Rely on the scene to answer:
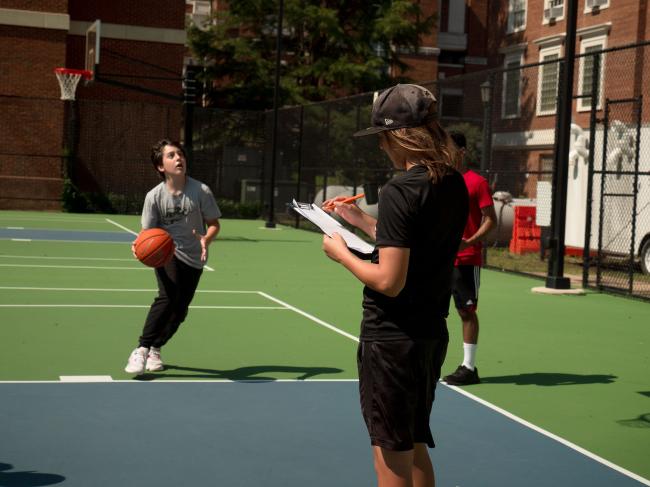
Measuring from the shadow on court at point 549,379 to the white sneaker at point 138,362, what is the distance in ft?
8.66

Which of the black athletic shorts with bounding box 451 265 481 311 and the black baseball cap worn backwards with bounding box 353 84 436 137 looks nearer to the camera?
the black baseball cap worn backwards with bounding box 353 84 436 137

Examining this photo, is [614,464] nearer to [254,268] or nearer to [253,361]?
[253,361]

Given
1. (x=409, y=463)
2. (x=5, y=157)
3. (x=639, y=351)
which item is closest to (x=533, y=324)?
(x=639, y=351)

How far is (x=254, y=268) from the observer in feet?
56.5

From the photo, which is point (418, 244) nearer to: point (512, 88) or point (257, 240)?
point (257, 240)

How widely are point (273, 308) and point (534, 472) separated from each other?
22.5 ft

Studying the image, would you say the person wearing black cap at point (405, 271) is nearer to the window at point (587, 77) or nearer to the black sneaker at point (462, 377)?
the black sneaker at point (462, 377)

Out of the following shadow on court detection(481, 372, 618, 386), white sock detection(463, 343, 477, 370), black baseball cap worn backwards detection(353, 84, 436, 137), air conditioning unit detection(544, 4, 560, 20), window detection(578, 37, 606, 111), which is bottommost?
shadow on court detection(481, 372, 618, 386)

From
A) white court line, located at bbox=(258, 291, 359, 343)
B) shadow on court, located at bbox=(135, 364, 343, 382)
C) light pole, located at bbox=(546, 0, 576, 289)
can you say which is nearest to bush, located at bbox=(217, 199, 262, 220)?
light pole, located at bbox=(546, 0, 576, 289)

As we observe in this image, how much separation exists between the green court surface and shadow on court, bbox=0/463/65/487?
2.51 meters

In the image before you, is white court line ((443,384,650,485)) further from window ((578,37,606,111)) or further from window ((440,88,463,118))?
window ((440,88,463,118))

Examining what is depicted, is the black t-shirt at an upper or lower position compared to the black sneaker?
upper

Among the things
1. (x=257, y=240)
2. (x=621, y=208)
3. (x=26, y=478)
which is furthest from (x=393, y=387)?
(x=257, y=240)

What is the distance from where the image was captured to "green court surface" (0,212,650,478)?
25.1ft
